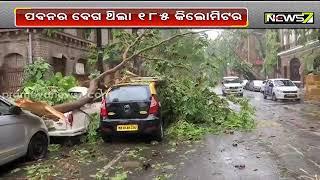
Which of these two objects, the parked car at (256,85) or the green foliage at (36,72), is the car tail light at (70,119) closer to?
the green foliage at (36,72)

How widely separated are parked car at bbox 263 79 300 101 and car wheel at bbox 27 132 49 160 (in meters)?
21.7

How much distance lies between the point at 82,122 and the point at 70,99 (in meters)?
1.23

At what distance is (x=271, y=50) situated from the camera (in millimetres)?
56125

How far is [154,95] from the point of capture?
1145 cm

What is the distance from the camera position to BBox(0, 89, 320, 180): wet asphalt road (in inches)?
306

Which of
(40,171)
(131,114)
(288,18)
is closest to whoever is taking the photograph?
(288,18)

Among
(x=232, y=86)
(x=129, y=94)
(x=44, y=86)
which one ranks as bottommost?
(x=232, y=86)

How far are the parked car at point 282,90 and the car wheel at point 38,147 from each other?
21.7 metres

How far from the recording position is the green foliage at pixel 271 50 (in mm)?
53831

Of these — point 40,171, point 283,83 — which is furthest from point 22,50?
point 283,83

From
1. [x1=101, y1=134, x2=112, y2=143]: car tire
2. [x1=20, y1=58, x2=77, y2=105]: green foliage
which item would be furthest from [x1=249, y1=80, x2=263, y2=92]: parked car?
[x1=101, y1=134, x2=112, y2=143]: car tire

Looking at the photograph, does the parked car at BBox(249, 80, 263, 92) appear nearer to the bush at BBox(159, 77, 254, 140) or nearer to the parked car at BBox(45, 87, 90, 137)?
the bush at BBox(159, 77, 254, 140)

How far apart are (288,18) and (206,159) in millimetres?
3741

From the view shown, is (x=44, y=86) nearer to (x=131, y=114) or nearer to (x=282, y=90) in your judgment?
(x=131, y=114)
